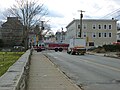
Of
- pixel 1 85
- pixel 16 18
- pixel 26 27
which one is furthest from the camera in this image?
pixel 16 18

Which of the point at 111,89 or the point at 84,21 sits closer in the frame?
the point at 111,89

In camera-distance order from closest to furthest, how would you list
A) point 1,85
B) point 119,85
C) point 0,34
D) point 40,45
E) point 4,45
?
point 1,85 → point 119,85 → point 40,45 → point 4,45 → point 0,34

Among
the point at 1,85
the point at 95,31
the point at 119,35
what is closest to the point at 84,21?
the point at 95,31

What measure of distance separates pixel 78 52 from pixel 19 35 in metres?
29.2

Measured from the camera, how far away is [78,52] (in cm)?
5778

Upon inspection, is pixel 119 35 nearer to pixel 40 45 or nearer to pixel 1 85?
pixel 40 45

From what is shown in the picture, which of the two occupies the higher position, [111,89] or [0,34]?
[0,34]

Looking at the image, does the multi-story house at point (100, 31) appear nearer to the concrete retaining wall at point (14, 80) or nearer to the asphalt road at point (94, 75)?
the asphalt road at point (94, 75)

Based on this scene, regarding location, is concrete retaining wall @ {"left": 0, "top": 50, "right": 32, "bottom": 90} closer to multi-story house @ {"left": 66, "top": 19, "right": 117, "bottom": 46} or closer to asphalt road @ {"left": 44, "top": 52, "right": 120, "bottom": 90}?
asphalt road @ {"left": 44, "top": 52, "right": 120, "bottom": 90}

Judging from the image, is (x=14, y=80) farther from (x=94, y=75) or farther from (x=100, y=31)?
(x=100, y=31)

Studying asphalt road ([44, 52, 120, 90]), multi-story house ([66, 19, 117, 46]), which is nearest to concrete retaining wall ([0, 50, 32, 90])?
asphalt road ([44, 52, 120, 90])

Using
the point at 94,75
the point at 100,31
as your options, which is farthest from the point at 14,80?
the point at 100,31

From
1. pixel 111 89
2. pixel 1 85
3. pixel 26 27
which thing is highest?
pixel 26 27

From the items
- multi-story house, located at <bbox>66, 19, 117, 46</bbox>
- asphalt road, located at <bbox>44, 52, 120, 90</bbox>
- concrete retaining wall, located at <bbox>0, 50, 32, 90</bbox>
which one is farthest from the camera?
multi-story house, located at <bbox>66, 19, 117, 46</bbox>
